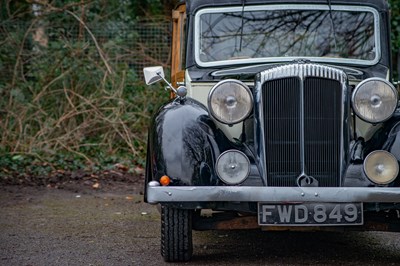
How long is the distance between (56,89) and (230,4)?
5.89 meters

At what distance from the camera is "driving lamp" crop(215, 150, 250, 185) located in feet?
16.9

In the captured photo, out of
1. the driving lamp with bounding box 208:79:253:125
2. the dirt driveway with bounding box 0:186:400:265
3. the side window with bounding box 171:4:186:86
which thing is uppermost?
the side window with bounding box 171:4:186:86

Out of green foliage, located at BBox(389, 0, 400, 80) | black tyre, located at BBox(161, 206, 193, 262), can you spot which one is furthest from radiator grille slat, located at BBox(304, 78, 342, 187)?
green foliage, located at BBox(389, 0, 400, 80)

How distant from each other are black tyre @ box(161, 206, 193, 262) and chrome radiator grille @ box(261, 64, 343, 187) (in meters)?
0.61

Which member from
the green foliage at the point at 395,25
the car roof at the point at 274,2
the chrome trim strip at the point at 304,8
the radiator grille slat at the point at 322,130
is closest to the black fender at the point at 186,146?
the radiator grille slat at the point at 322,130

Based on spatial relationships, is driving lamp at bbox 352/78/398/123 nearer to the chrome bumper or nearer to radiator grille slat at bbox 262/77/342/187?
A: radiator grille slat at bbox 262/77/342/187

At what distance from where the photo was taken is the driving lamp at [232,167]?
516cm

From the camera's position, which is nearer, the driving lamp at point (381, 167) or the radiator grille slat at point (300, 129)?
the driving lamp at point (381, 167)

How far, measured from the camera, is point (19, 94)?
461 inches

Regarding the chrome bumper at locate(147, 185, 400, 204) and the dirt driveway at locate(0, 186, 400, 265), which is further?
the dirt driveway at locate(0, 186, 400, 265)

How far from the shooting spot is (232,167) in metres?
5.18

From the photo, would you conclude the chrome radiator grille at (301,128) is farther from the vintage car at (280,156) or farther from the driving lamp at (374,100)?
the driving lamp at (374,100)

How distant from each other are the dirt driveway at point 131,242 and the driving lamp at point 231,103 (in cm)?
102

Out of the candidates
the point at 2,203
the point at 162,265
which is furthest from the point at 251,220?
the point at 2,203
